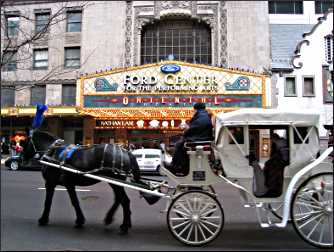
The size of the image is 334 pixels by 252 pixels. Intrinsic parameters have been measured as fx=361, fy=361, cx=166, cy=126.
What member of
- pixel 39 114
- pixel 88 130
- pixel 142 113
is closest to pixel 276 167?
pixel 39 114

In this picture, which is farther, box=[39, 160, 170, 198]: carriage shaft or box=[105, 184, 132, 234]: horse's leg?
box=[105, 184, 132, 234]: horse's leg

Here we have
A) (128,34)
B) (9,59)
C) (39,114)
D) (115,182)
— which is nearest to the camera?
(115,182)

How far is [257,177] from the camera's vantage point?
621 cm

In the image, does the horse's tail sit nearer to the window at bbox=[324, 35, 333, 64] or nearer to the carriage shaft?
the carriage shaft

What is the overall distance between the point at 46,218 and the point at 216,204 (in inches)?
133

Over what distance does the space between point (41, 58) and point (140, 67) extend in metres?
8.64

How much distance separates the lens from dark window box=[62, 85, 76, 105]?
2821 centimetres

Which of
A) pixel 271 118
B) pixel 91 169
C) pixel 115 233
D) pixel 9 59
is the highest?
pixel 9 59

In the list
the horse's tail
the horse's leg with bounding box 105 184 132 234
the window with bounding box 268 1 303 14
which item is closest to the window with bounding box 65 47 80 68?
the window with bounding box 268 1 303 14

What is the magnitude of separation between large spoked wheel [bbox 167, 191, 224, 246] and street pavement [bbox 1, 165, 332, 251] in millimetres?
210

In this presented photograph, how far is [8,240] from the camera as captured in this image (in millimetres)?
5953

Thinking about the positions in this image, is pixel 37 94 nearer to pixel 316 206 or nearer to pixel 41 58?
pixel 41 58

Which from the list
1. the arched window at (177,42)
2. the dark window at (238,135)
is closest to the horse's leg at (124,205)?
the dark window at (238,135)

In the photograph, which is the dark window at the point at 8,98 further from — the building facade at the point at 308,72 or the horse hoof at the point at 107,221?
the horse hoof at the point at 107,221
